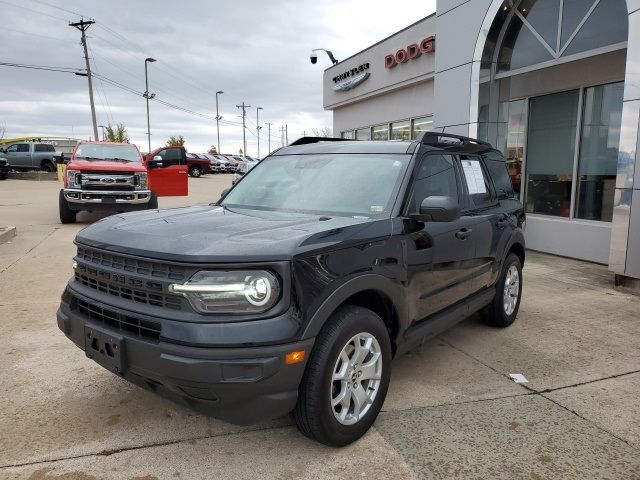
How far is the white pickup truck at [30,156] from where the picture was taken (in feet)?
99.6

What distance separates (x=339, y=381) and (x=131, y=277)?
1.23 meters

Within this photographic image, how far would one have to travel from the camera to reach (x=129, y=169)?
458 inches

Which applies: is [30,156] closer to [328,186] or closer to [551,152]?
[551,152]

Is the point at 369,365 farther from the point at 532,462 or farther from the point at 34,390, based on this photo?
the point at 34,390

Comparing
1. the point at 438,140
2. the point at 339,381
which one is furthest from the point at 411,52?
the point at 339,381

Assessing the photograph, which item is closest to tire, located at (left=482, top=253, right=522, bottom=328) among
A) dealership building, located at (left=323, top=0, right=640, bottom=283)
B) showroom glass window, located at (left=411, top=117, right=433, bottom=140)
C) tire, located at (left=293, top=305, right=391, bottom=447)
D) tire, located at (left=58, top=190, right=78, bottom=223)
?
tire, located at (left=293, top=305, right=391, bottom=447)

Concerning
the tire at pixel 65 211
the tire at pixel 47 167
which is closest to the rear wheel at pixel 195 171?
the tire at pixel 47 167

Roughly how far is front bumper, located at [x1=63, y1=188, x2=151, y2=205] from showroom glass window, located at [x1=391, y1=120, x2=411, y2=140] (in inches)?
312

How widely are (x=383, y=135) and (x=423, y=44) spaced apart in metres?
3.94

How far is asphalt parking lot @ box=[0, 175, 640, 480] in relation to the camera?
2.64 metres

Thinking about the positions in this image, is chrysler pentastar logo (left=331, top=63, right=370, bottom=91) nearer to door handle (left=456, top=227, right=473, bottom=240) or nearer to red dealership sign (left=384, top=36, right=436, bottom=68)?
red dealership sign (left=384, top=36, right=436, bottom=68)

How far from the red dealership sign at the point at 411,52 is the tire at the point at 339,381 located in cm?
1216

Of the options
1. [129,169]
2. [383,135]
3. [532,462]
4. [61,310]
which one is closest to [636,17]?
[532,462]

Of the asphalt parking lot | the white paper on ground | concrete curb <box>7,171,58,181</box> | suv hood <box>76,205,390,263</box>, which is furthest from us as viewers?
concrete curb <box>7,171,58,181</box>
